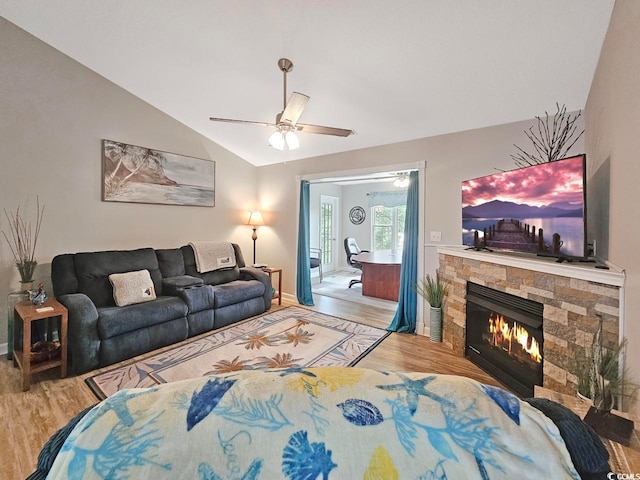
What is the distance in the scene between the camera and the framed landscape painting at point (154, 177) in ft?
11.4

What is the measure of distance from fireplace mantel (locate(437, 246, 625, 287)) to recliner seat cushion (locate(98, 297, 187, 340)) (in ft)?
10.1

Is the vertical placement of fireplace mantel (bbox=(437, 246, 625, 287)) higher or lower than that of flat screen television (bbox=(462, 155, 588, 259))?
lower

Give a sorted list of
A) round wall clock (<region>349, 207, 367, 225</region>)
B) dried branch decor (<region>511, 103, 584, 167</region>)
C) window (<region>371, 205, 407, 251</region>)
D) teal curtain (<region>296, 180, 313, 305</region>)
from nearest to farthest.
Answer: dried branch decor (<region>511, 103, 584, 167</region>)
teal curtain (<region>296, 180, 313, 305</region>)
window (<region>371, 205, 407, 251</region>)
round wall clock (<region>349, 207, 367, 225</region>)

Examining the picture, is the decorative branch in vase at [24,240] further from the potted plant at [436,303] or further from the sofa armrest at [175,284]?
the potted plant at [436,303]

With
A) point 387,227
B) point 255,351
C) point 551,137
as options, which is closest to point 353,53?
point 551,137

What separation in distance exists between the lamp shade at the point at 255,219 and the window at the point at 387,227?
12.0 feet

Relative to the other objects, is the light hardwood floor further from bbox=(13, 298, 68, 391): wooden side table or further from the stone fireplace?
the stone fireplace

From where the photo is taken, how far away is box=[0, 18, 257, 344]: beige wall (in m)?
2.81

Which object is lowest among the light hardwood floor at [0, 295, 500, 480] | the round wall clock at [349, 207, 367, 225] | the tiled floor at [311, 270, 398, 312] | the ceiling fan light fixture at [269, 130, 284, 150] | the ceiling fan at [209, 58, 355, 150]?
the light hardwood floor at [0, 295, 500, 480]

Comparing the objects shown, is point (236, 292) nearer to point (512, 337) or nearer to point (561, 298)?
point (512, 337)

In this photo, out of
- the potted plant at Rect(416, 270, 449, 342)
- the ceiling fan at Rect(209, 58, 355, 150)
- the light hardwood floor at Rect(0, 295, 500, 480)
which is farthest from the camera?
the potted plant at Rect(416, 270, 449, 342)

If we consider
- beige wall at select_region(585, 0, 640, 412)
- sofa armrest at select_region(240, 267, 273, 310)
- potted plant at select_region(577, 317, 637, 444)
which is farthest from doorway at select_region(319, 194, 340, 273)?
potted plant at select_region(577, 317, 637, 444)

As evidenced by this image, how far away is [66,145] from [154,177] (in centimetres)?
94

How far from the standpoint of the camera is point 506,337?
241 centimetres
